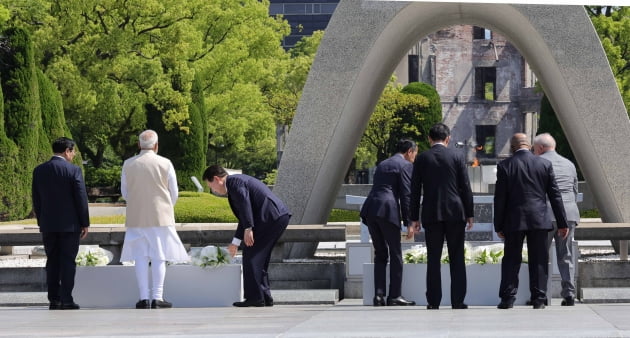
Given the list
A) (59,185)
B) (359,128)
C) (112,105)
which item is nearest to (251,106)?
(112,105)

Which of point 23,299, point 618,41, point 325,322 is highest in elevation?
point 618,41

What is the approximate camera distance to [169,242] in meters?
11.2

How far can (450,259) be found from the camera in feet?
35.9

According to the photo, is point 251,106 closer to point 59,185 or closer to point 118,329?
point 59,185

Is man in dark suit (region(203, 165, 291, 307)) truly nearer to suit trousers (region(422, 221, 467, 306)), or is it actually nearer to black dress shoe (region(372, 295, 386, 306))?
black dress shoe (region(372, 295, 386, 306))

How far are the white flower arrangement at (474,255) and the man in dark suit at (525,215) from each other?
0.74 metres

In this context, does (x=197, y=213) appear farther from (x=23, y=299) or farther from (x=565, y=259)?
(x=565, y=259)

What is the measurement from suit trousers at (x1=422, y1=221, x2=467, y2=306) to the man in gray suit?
1.23 meters

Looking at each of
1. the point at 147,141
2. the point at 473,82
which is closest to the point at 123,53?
the point at 147,141

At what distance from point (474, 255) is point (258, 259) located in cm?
204

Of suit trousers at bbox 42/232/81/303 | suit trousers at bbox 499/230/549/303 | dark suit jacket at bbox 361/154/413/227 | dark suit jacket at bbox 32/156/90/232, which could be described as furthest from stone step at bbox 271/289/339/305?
dark suit jacket at bbox 32/156/90/232

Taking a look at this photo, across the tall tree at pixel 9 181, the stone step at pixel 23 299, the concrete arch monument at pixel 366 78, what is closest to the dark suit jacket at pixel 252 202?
the stone step at pixel 23 299

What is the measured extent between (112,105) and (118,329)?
26.6 metres

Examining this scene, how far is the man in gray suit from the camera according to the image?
463 inches
